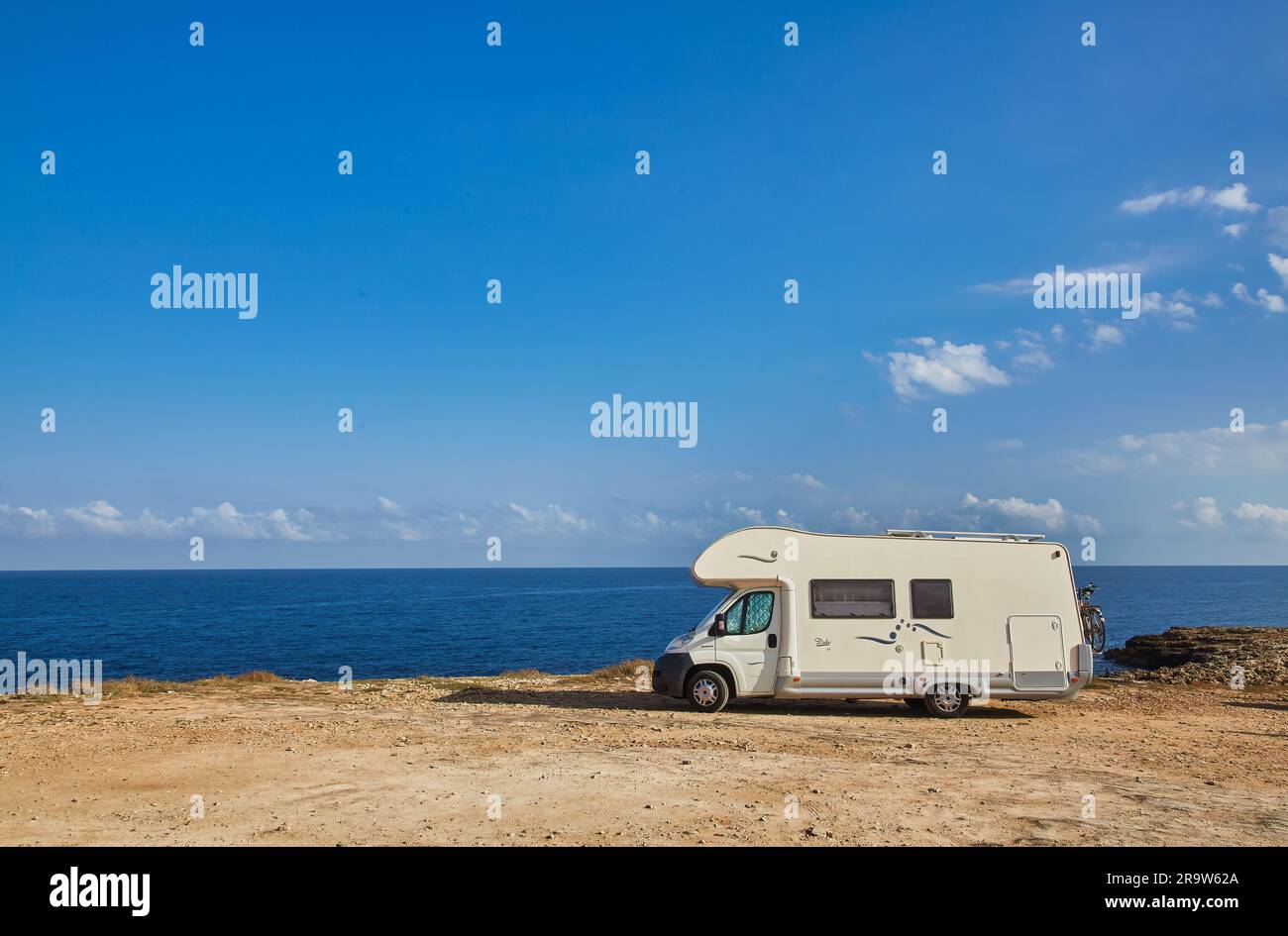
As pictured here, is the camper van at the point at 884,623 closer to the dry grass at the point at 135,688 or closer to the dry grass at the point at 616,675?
the dry grass at the point at 616,675

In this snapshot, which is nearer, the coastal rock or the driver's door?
the driver's door

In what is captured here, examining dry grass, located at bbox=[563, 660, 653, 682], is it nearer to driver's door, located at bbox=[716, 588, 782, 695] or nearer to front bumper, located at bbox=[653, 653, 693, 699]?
front bumper, located at bbox=[653, 653, 693, 699]

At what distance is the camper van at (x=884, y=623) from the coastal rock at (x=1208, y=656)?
1029cm

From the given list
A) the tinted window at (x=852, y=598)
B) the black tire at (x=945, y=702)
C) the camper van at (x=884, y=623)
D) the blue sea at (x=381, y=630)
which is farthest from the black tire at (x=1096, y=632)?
the blue sea at (x=381, y=630)

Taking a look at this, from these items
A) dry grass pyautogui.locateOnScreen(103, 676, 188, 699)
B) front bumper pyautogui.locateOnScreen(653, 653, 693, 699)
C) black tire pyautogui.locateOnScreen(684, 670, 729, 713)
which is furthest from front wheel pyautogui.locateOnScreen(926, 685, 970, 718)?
dry grass pyautogui.locateOnScreen(103, 676, 188, 699)

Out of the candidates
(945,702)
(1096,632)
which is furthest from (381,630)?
(1096,632)

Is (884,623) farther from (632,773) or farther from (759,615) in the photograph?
(632,773)

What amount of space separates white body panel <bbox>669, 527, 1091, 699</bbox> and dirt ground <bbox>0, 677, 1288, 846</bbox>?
797 mm

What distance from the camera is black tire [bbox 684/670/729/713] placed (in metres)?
17.1

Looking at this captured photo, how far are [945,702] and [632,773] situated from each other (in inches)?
314

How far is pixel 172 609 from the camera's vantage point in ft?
391
